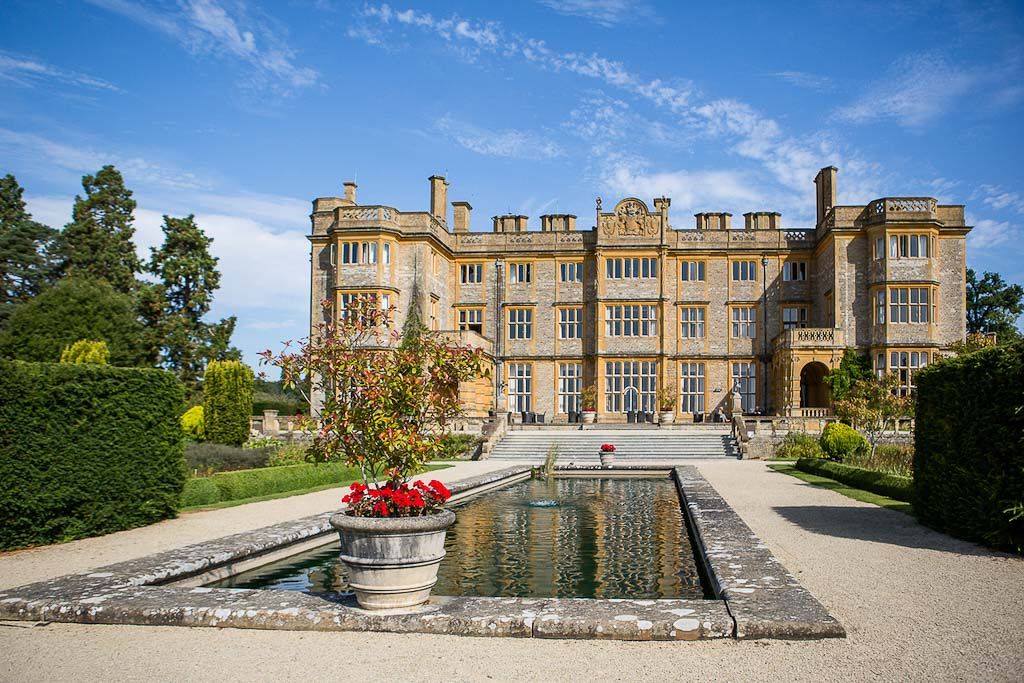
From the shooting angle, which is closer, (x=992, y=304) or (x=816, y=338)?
(x=816, y=338)

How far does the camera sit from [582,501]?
16.4m

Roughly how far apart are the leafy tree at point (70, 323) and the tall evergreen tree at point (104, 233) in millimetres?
2518

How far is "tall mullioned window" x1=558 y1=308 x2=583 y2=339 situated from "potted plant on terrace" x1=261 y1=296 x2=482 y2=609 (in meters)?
32.9

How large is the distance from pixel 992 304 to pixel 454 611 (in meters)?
61.1

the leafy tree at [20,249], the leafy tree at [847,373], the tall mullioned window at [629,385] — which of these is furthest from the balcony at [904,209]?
the leafy tree at [20,249]

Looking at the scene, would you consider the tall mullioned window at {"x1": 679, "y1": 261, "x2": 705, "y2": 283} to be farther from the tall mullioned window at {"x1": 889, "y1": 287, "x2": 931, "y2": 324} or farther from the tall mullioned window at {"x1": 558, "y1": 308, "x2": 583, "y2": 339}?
the tall mullioned window at {"x1": 889, "y1": 287, "x2": 931, "y2": 324}

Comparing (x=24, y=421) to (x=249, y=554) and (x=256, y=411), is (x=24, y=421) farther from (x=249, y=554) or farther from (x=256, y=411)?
(x=256, y=411)

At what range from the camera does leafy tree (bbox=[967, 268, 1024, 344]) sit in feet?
183

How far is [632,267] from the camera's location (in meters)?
→ 39.3

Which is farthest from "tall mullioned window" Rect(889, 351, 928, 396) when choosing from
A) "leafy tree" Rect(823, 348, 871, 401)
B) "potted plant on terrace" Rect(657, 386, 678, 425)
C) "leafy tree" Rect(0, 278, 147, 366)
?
"leafy tree" Rect(0, 278, 147, 366)

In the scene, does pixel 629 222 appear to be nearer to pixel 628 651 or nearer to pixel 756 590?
pixel 756 590

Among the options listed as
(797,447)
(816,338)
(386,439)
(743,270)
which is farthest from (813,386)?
(386,439)

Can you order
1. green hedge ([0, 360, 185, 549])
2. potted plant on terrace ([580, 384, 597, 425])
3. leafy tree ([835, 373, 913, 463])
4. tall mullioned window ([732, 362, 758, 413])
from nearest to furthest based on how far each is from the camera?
green hedge ([0, 360, 185, 549]) → leafy tree ([835, 373, 913, 463]) → potted plant on terrace ([580, 384, 597, 425]) → tall mullioned window ([732, 362, 758, 413])

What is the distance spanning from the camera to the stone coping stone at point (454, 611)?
5719 millimetres
